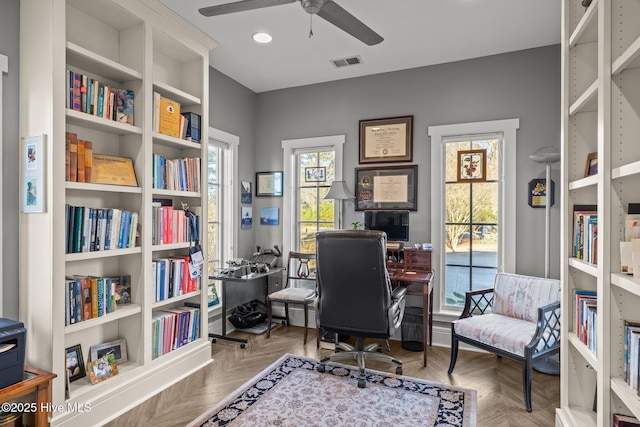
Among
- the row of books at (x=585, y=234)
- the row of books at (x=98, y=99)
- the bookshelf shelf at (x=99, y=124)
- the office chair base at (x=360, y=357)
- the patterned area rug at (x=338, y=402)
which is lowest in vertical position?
the patterned area rug at (x=338, y=402)

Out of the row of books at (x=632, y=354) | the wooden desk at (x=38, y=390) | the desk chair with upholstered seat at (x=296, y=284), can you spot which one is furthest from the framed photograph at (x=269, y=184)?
the row of books at (x=632, y=354)

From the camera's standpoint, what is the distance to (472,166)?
3656 mm

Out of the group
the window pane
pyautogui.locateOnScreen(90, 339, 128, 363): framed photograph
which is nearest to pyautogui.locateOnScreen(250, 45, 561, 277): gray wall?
the window pane

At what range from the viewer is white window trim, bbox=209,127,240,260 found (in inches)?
163

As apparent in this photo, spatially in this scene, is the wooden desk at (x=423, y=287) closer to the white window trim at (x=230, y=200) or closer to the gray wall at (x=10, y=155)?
the white window trim at (x=230, y=200)

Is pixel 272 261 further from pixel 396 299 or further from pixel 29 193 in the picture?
pixel 29 193

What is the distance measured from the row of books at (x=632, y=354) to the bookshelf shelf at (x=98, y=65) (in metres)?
3.05

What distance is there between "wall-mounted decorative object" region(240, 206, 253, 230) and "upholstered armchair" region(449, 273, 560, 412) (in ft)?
8.24

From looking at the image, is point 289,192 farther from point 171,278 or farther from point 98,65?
point 98,65

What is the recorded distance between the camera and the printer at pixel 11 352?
5.67 feet

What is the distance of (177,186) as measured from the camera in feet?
9.71

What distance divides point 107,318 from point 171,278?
0.59m

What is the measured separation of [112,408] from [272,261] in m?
2.25

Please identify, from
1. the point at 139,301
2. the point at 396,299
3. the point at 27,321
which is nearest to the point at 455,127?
the point at 396,299
